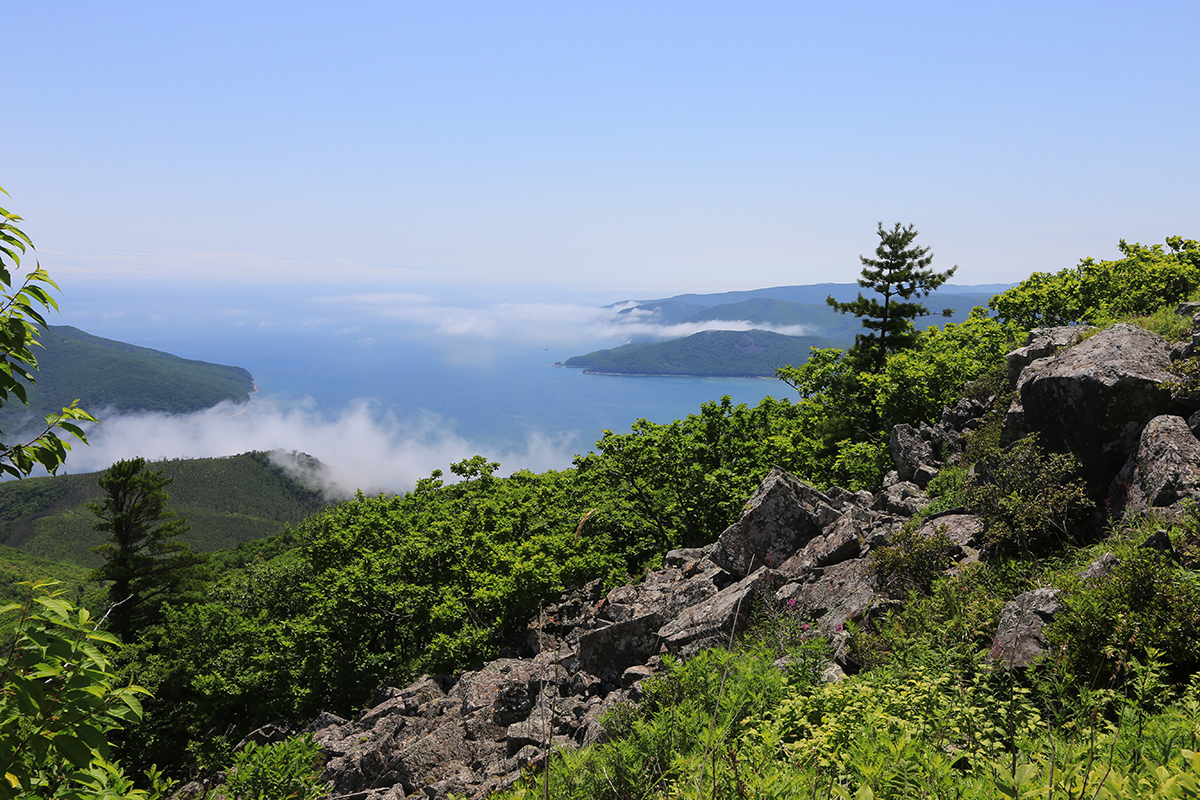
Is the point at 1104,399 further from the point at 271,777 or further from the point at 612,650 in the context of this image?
the point at 271,777

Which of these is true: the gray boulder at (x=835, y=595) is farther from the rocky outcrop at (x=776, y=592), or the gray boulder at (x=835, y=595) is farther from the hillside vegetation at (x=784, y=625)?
the hillside vegetation at (x=784, y=625)

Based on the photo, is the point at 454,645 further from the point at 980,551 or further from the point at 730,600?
the point at 980,551

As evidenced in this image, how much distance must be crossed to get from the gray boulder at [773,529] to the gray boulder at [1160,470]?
5523 millimetres

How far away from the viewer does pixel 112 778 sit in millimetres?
5000

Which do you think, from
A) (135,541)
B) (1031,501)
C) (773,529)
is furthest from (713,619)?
(135,541)

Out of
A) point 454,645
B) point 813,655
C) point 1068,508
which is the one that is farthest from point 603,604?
point 1068,508

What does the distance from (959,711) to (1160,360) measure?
9.09m

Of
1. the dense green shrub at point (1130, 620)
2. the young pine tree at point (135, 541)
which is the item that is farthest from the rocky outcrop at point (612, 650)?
the young pine tree at point (135, 541)

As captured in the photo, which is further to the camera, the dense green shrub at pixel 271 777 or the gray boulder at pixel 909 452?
the gray boulder at pixel 909 452

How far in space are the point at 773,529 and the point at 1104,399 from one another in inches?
260

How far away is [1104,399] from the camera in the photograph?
10047mm

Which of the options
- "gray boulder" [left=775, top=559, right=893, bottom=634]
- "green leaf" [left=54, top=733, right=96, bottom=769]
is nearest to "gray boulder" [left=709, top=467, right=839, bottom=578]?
"gray boulder" [left=775, top=559, right=893, bottom=634]

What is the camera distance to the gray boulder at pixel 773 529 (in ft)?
45.1

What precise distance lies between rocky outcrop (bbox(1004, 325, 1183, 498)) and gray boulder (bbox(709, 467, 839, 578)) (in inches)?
189
